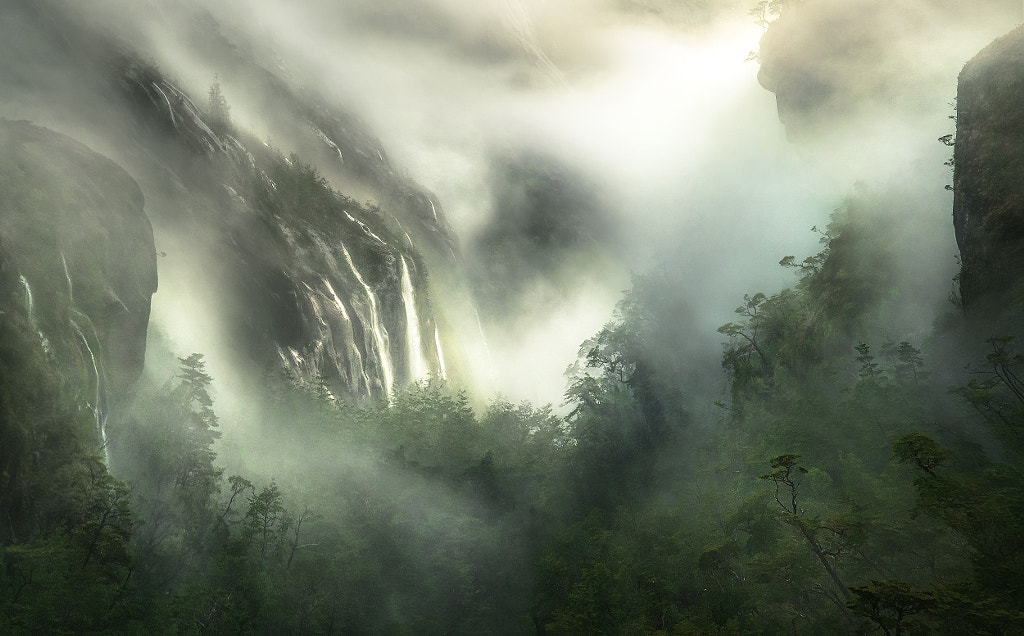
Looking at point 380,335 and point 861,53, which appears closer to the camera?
point 861,53

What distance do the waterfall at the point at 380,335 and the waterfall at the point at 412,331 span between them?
4.83m

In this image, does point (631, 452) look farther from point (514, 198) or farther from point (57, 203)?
point (514, 198)

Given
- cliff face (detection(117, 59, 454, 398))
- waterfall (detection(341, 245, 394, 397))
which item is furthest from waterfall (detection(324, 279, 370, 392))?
waterfall (detection(341, 245, 394, 397))

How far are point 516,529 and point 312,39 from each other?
304 feet

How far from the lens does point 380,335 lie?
58.9m

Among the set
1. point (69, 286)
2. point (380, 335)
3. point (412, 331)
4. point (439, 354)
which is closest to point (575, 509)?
point (380, 335)

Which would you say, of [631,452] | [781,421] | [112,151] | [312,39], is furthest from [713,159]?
[112,151]

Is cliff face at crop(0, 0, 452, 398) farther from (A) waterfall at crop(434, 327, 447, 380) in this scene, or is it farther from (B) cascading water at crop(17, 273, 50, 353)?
(A) waterfall at crop(434, 327, 447, 380)

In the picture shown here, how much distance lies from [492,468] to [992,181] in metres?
32.0

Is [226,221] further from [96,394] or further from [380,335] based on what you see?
[96,394]

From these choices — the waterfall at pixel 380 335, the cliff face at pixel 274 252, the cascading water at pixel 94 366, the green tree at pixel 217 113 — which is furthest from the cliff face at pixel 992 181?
the green tree at pixel 217 113

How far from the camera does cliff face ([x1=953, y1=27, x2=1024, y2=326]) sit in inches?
1018

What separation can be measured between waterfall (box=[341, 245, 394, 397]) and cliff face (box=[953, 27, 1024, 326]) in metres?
44.5

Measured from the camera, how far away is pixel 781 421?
1478 inches
